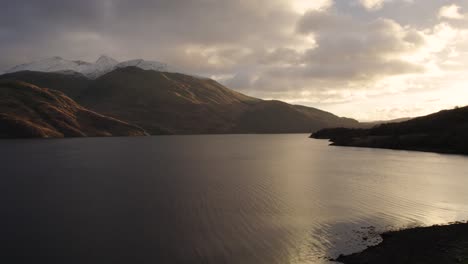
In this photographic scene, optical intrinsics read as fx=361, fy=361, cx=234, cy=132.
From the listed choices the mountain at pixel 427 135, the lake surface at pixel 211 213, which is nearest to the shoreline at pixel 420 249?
the lake surface at pixel 211 213

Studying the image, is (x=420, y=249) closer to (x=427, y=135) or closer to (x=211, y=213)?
(x=211, y=213)

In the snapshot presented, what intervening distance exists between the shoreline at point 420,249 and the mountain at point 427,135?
372 ft

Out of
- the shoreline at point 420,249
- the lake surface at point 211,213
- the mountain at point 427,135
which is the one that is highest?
the mountain at point 427,135

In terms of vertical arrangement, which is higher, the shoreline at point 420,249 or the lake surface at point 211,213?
the shoreline at point 420,249

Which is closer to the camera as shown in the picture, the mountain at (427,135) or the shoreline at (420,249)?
the shoreline at (420,249)

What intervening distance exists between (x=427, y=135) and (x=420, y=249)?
13822 cm

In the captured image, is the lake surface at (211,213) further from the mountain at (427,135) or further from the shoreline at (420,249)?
the mountain at (427,135)

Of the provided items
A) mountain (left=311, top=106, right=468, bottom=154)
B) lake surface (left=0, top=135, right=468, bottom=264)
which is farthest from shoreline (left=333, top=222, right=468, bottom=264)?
mountain (left=311, top=106, right=468, bottom=154)

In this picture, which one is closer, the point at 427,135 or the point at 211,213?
the point at 211,213

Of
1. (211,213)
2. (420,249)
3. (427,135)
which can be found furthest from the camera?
(427,135)

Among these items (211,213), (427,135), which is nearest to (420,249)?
(211,213)

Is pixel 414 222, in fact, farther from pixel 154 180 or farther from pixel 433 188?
pixel 154 180

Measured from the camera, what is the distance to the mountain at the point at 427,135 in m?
132

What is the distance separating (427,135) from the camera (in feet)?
484
